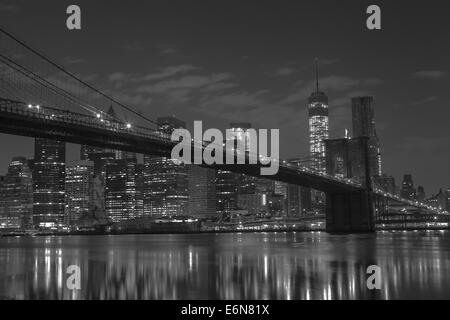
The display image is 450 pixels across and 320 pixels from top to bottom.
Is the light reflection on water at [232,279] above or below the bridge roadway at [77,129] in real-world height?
below

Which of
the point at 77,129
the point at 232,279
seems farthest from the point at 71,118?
the point at 232,279

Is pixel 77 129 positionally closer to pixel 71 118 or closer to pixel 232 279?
pixel 71 118

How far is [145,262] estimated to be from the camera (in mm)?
29125

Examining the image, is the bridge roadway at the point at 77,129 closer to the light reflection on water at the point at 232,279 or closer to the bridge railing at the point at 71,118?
the bridge railing at the point at 71,118

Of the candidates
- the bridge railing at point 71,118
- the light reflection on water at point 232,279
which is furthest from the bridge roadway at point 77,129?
the light reflection on water at point 232,279

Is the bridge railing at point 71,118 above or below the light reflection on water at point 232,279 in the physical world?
above

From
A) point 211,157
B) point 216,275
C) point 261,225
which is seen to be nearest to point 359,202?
point 211,157

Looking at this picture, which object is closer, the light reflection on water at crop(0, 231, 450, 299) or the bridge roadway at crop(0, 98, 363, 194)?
the light reflection on water at crop(0, 231, 450, 299)

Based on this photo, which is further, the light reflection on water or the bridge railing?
the bridge railing

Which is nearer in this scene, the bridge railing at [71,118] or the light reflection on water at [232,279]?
the light reflection on water at [232,279]

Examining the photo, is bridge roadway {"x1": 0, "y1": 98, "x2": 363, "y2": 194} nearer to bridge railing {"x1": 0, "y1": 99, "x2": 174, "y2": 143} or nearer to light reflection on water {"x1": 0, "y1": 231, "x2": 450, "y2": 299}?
bridge railing {"x1": 0, "y1": 99, "x2": 174, "y2": 143}

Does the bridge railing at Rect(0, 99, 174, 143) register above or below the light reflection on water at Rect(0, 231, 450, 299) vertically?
above

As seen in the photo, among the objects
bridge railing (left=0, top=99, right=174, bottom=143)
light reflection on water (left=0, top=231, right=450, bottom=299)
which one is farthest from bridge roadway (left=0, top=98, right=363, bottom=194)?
light reflection on water (left=0, top=231, right=450, bottom=299)
